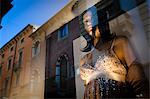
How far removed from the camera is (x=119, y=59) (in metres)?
3.50

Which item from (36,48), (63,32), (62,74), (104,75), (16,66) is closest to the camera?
(104,75)

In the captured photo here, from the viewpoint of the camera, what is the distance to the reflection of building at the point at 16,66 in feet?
20.5

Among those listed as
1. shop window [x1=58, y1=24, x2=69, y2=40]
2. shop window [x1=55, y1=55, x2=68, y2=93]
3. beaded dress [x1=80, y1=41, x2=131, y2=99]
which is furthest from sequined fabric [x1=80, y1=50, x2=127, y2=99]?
shop window [x1=58, y1=24, x2=69, y2=40]

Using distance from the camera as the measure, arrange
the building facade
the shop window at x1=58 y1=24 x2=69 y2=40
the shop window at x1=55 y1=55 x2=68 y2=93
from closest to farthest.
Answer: the building facade
the shop window at x1=55 y1=55 x2=68 y2=93
the shop window at x1=58 y1=24 x2=69 y2=40

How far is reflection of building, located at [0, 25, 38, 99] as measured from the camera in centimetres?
623

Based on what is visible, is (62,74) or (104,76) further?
(62,74)

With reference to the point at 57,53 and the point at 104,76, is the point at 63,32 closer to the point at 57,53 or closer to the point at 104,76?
the point at 57,53

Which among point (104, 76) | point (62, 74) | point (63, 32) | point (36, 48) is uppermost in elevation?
point (63, 32)

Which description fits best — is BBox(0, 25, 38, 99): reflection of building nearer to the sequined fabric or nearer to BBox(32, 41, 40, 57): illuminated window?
BBox(32, 41, 40, 57): illuminated window

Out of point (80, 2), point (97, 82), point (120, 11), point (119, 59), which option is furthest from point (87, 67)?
point (80, 2)

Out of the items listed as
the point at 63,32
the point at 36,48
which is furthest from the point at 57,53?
the point at 36,48

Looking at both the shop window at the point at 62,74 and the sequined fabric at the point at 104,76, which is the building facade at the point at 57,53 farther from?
the sequined fabric at the point at 104,76

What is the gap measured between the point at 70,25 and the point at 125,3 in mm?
1918

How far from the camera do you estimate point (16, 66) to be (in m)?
7.12
